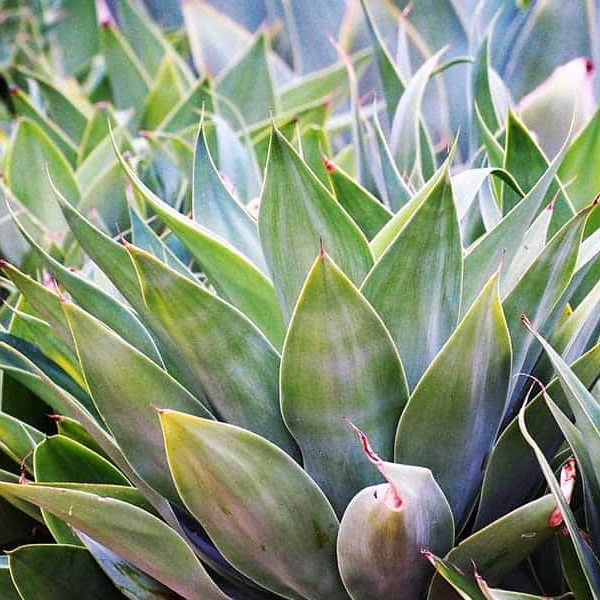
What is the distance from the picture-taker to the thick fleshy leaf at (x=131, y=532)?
705 mm

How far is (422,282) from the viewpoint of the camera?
2.25 ft

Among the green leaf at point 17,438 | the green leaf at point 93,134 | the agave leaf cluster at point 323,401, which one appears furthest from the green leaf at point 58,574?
the green leaf at point 93,134

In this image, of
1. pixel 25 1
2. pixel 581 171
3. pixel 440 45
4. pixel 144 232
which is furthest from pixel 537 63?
pixel 25 1

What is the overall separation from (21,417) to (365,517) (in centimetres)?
52

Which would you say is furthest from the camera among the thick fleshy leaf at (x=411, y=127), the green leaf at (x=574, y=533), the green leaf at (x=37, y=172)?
the green leaf at (x=37, y=172)

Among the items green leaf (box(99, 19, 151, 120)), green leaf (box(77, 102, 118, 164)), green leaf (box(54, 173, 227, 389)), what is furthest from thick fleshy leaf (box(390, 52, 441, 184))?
green leaf (box(99, 19, 151, 120))

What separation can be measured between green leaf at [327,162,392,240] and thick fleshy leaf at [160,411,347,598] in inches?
11.1

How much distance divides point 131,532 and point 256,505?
101 mm

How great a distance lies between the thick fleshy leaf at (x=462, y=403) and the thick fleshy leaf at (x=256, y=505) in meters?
0.08

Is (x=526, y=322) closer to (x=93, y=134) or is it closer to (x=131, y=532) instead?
(x=131, y=532)

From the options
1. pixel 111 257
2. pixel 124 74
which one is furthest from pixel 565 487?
pixel 124 74

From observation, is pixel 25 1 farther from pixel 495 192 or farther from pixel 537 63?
pixel 495 192

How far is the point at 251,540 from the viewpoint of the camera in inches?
28.0

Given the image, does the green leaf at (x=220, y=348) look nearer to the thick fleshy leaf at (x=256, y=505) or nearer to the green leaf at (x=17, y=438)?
the thick fleshy leaf at (x=256, y=505)
